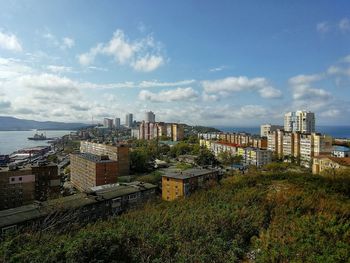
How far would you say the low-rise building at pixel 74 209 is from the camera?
6430mm

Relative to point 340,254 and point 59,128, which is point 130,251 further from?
point 59,128

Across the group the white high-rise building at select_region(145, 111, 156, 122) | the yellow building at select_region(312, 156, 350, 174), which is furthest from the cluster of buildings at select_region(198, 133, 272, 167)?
the white high-rise building at select_region(145, 111, 156, 122)

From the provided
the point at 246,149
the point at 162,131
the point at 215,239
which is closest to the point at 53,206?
the point at 215,239

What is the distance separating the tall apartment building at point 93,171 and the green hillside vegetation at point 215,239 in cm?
910

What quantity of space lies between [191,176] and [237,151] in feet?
43.3

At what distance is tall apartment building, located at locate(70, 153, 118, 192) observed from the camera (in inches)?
566

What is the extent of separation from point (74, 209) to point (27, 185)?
5.19 metres

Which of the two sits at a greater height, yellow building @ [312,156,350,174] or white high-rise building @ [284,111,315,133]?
white high-rise building @ [284,111,315,133]

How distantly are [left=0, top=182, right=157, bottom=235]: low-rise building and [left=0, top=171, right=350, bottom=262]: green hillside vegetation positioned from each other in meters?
1.98

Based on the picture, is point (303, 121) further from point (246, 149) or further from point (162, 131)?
point (162, 131)

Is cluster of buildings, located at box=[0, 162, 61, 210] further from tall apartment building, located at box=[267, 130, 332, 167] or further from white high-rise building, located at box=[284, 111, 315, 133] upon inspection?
white high-rise building, located at box=[284, 111, 315, 133]

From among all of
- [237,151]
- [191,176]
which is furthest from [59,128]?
[191,176]

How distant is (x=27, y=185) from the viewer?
1136 centimetres

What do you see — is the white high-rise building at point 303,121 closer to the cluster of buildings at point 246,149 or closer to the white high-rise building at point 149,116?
A: the cluster of buildings at point 246,149
